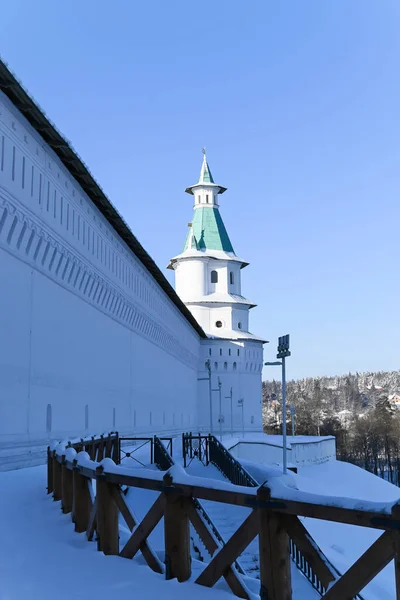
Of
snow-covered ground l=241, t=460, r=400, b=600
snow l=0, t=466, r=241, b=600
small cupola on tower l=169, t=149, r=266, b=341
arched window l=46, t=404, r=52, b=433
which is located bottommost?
snow-covered ground l=241, t=460, r=400, b=600

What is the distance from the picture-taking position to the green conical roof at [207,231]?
54406 mm

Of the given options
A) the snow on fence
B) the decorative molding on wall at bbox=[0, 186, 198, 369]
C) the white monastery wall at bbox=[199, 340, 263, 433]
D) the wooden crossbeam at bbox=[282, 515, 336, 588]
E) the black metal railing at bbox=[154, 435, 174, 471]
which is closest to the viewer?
the snow on fence

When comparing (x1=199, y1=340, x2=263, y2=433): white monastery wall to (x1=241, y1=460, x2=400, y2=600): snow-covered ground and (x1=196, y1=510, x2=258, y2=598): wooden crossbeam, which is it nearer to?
(x1=241, y1=460, x2=400, y2=600): snow-covered ground

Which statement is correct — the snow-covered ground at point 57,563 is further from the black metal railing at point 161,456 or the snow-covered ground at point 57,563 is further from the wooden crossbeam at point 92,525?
the black metal railing at point 161,456

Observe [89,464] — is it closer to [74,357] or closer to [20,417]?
[20,417]

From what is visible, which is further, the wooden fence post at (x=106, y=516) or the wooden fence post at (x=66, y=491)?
the wooden fence post at (x=66, y=491)

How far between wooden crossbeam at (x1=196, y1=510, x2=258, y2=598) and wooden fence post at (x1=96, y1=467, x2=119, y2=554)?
1.22m

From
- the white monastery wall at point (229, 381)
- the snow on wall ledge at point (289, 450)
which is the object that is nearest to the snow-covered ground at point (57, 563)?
the snow on wall ledge at point (289, 450)

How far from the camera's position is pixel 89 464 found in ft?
19.3

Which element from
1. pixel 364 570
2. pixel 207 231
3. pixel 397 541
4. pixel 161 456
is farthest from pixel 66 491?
pixel 207 231

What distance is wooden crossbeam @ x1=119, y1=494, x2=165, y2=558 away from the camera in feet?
15.3

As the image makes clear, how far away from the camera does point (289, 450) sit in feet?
134

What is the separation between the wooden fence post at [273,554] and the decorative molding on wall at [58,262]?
1201cm

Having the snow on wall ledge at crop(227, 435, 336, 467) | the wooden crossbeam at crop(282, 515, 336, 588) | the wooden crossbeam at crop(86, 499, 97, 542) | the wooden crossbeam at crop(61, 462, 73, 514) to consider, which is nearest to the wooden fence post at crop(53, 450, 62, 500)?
the wooden crossbeam at crop(61, 462, 73, 514)
